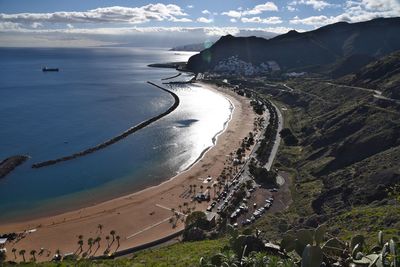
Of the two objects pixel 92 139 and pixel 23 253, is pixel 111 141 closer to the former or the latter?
pixel 92 139

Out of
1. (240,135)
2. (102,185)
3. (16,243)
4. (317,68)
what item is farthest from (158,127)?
(317,68)

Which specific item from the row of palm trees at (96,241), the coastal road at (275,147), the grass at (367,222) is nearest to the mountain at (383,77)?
the coastal road at (275,147)

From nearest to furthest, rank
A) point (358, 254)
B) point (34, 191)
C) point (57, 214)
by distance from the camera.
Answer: point (358, 254)
point (57, 214)
point (34, 191)

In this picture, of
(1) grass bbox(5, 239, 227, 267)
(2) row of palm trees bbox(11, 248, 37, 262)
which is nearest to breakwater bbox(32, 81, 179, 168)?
(2) row of palm trees bbox(11, 248, 37, 262)

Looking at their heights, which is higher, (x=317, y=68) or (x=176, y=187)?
(x=317, y=68)

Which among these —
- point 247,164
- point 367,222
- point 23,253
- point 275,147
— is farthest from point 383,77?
point 23,253

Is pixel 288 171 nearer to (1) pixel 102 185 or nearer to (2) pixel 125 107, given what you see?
(1) pixel 102 185

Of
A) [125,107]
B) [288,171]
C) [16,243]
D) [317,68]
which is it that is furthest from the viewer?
[317,68]


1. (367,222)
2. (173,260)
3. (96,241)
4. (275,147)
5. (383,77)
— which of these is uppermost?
(383,77)
